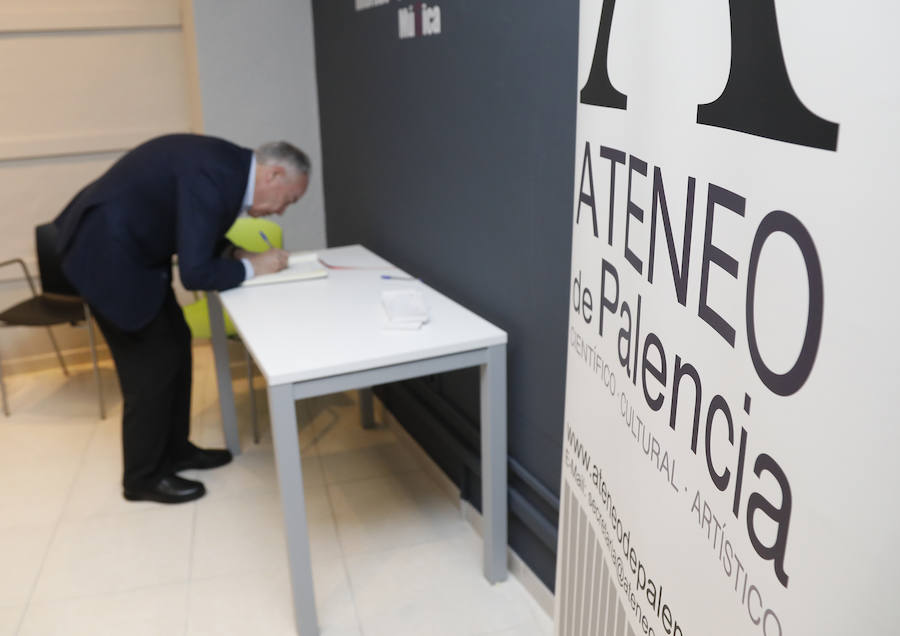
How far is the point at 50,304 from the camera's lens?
12.1ft

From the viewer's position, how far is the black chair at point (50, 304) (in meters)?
3.51

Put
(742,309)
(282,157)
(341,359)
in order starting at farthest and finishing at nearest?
(282,157) → (341,359) → (742,309)

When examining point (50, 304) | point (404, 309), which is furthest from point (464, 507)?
point (50, 304)

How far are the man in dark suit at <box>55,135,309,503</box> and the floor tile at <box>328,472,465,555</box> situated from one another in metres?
0.85

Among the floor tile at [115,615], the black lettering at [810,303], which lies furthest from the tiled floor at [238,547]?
the black lettering at [810,303]

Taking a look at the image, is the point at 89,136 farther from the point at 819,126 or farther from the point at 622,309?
the point at 819,126

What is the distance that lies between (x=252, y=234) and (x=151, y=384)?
1024mm

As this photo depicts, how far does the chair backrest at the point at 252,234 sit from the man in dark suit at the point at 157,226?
2.58 ft

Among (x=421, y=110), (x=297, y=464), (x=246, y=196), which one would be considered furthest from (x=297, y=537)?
(x=421, y=110)

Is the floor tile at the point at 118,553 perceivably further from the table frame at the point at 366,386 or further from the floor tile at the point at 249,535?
the table frame at the point at 366,386

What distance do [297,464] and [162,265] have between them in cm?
109

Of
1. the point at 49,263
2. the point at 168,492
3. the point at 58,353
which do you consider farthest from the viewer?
the point at 58,353

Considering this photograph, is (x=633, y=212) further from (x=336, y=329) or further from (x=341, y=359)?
(x=336, y=329)

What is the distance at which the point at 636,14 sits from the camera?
0.91m
